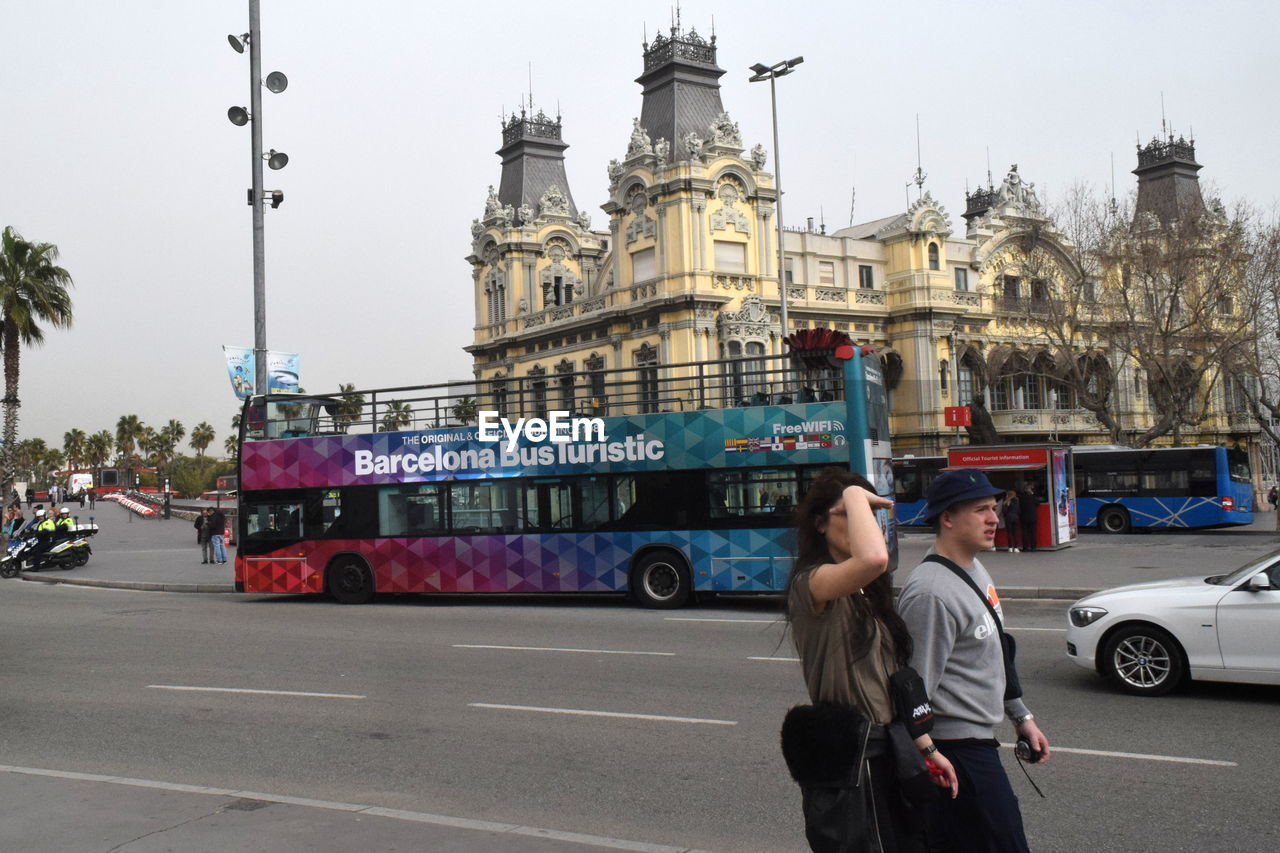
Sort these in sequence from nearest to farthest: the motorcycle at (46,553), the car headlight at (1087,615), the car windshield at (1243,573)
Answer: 1. the car windshield at (1243,573)
2. the car headlight at (1087,615)
3. the motorcycle at (46,553)

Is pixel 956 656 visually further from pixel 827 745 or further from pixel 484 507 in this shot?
pixel 484 507

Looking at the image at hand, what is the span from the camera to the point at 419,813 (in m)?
6.32

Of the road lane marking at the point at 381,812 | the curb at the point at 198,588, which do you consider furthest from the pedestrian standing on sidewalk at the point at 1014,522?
the road lane marking at the point at 381,812

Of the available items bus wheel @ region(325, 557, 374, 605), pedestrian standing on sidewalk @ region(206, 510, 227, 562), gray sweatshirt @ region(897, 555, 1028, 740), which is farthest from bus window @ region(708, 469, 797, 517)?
pedestrian standing on sidewalk @ region(206, 510, 227, 562)

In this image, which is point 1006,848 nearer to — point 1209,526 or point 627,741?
point 627,741

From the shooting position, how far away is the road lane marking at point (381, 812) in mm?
5746

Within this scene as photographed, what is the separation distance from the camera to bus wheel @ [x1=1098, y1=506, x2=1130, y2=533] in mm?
35406

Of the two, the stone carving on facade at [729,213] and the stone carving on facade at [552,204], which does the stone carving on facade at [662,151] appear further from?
the stone carving on facade at [552,204]

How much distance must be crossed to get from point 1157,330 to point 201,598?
31427mm

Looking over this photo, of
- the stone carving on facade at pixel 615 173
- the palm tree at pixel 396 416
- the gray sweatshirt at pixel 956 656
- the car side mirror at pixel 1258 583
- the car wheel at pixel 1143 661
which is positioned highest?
the stone carving on facade at pixel 615 173

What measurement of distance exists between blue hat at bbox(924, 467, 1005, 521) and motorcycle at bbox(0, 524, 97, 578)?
1217 inches

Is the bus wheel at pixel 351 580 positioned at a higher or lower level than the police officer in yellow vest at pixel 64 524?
lower

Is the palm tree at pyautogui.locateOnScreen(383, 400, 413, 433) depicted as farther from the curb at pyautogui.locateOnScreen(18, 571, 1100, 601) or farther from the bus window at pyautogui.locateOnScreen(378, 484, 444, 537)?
the curb at pyautogui.locateOnScreen(18, 571, 1100, 601)

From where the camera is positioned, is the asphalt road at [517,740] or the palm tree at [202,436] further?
the palm tree at [202,436]
